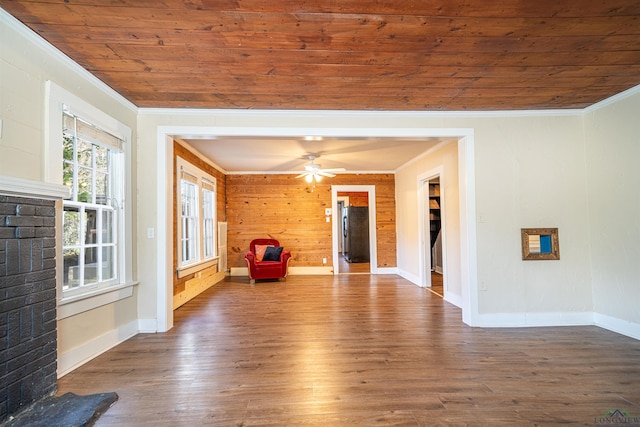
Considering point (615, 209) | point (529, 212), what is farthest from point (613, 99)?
point (529, 212)

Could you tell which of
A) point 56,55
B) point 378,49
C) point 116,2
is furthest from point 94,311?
point 378,49

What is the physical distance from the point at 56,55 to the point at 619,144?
208 inches

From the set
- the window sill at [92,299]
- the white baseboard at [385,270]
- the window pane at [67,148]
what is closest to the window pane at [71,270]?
the window sill at [92,299]

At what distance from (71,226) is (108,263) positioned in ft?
1.91

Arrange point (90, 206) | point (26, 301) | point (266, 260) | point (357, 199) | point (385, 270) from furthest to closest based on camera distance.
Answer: point (357, 199) → point (385, 270) → point (266, 260) → point (90, 206) → point (26, 301)

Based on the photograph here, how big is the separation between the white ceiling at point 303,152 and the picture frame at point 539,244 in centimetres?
160

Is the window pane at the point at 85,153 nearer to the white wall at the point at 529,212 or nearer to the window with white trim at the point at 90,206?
the window with white trim at the point at 90,206

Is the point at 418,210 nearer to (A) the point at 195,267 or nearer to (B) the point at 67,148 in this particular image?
(A) the point at 195,267

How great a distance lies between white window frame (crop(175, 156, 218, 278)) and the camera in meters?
4.41

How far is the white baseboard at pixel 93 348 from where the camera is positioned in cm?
229

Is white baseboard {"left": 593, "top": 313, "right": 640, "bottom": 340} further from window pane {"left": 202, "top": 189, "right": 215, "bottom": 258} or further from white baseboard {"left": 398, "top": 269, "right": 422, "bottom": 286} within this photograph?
window pane {"left": 202, "top": 189, "right": 215, "bottom": 258}

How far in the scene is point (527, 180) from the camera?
3.42 meters

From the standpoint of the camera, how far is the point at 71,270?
2490mm

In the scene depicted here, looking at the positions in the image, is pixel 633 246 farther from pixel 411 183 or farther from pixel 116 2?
pixel 116 2
